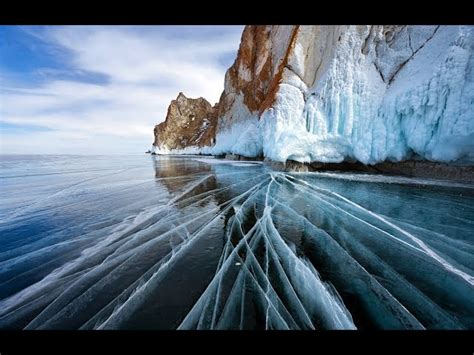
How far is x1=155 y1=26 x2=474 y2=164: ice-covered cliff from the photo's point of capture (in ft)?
31.1

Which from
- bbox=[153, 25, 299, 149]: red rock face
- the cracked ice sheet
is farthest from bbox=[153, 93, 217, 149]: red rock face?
the cracked ice sheet

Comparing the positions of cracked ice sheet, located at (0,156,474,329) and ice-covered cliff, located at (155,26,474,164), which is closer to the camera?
cracked ice sheet, located at (0,156,474,329)

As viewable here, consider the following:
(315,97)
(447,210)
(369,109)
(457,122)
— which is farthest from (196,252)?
(315,97)

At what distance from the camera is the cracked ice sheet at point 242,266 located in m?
2.57

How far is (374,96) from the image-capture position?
13.4 metres

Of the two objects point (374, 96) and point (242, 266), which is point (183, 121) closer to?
point (374, 96)

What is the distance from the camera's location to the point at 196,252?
13.7 feet

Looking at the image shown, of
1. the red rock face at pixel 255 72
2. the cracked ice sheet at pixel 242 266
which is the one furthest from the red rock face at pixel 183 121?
the cracked ice sheet at pixel 242 266

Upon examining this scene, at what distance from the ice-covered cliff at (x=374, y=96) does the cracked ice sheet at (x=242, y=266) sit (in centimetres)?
442

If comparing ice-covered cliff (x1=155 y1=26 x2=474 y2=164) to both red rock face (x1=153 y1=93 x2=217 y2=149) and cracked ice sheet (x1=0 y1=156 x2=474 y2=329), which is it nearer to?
cracked ice sheet (x1=0 y1=156 x2=474 y2=329)

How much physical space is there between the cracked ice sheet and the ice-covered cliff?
4418 mm
